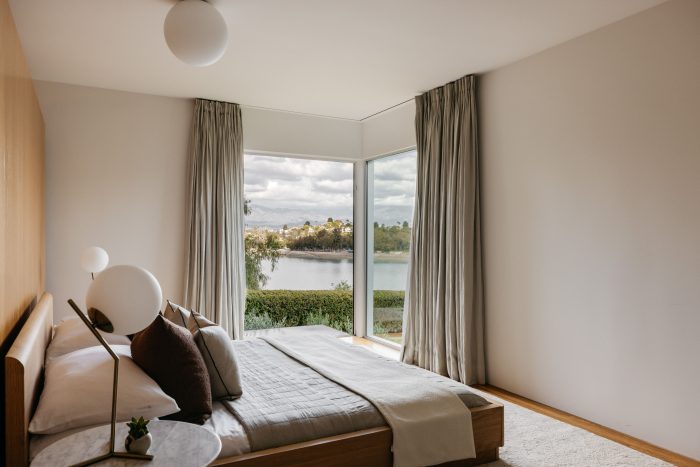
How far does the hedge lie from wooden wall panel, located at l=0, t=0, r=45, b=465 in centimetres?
265

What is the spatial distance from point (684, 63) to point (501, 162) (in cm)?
147

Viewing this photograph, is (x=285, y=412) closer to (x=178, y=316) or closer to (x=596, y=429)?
(x=178, y=316)

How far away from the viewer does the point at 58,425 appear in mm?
1814

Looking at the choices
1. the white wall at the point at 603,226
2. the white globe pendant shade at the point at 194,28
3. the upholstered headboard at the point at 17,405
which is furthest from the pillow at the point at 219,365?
the white wall at the point at 603,226

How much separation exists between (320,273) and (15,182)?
3.95m

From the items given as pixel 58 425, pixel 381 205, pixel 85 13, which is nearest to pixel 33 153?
pixel 85 13

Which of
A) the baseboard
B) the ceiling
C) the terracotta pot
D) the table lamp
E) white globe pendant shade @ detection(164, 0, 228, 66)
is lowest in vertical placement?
the baseboard

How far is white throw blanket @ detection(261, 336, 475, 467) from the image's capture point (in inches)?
91.4

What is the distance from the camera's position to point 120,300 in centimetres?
149

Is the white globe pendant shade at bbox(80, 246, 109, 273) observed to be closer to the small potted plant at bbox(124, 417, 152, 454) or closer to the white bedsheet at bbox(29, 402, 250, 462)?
the white bedsheet at bbox(29, 402, 250, 462)

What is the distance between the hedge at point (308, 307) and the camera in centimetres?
568

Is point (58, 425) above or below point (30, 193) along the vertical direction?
below

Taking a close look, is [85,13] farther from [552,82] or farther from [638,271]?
[638,271]

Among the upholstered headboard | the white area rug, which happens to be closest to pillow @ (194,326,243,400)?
the upholstered headboard
